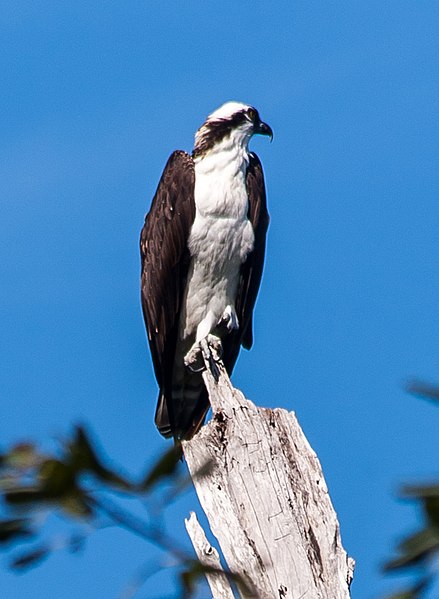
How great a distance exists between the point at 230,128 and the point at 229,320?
1.50 m

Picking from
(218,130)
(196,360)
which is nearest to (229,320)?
(196,360)

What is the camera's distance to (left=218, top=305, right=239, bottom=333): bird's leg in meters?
7.21

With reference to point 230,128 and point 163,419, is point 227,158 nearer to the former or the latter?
point 230,128

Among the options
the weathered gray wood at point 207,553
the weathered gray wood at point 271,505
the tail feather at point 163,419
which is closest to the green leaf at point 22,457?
the weathered gray wood at point 271,505

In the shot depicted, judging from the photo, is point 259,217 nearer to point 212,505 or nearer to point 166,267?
point 166,267

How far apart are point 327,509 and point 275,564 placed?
0.38m

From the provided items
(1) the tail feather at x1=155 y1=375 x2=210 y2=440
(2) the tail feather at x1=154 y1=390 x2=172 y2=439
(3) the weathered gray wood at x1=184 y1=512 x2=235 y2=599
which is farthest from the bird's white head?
(3) the weathered gray wood at x1=184 y1=512 x2=235 y2=599

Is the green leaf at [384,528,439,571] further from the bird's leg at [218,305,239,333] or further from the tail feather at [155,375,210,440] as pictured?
the bird's leg at [218,305,239,333]

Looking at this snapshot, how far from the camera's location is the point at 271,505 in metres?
4.33

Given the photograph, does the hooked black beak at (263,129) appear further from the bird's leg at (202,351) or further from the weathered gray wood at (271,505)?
the weathered gray wood at (271,505)

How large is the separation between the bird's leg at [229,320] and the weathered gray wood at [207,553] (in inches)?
104

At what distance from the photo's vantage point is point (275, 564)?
4160 millimetres

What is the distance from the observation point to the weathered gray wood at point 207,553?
4.28 metres

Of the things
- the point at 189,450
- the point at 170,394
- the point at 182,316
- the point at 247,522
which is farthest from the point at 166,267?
the point at 247,522
